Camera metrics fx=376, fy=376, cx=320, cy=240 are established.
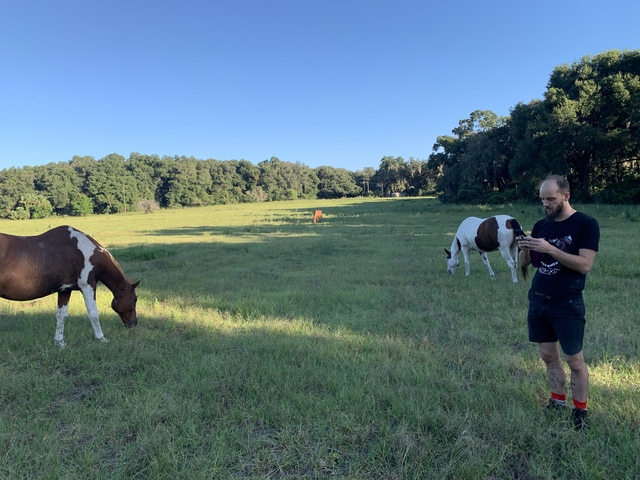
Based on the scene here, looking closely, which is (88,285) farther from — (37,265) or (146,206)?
(146,206)

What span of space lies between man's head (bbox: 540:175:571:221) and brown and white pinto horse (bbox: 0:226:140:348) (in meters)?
5.75

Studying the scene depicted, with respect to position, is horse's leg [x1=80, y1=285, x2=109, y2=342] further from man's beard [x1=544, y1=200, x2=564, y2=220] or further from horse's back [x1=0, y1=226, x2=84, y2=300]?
man's beard [x1=544, y1=200, x2=564, y2=220]

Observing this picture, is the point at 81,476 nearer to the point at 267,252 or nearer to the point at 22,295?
the point at 22,295

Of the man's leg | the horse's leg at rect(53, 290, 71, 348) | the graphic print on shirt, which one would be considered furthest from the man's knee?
the horse's leg at rect(53, 290, 71, 348)

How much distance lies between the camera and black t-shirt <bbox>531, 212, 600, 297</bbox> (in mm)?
2945

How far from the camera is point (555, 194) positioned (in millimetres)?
2979

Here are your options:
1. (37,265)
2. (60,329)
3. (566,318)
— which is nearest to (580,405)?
(566,318)

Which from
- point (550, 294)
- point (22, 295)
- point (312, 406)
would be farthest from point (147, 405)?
point (550, 294)

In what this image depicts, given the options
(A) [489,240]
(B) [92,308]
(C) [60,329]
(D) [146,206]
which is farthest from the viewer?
(D) [146,206]

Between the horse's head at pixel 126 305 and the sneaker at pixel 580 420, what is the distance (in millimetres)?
5964

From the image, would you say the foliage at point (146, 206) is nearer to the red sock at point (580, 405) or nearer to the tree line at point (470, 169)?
the tree line at point (470, 169)

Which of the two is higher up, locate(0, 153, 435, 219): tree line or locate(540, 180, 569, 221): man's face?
locate(0, 153, 435, 219): tree line

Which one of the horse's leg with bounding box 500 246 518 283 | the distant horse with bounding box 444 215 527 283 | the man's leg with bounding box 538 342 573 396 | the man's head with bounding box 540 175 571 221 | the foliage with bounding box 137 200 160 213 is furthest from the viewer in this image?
the foliage with bounding box 137 200 160 213

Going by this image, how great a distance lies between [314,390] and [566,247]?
2699mm
